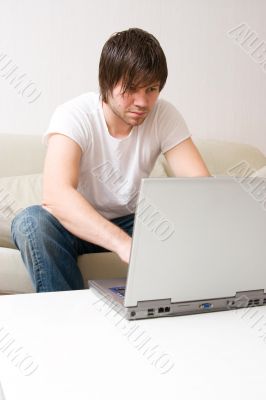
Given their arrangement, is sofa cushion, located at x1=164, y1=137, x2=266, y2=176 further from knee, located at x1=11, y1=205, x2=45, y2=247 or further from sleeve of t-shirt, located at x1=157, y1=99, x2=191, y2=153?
knee, located at x1=11, y1=205, x2=45, y2=247

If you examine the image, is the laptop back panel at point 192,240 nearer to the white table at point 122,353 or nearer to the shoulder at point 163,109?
the white table at point 122,353

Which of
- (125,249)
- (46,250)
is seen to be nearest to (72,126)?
(46,250)

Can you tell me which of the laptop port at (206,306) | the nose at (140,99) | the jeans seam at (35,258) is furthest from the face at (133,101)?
the laptop port at (206,306)

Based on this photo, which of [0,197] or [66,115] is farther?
[0,197]

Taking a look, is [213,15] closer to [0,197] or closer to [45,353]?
[0,197]

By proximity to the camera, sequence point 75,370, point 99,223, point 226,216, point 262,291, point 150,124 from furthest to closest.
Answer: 1. point 150,124
2. point 99,223
3. point 262,291
4. point 226,216
5. point 75,370

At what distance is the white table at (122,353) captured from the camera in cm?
67

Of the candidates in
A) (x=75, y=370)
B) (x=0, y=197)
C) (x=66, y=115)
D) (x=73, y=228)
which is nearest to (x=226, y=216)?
(x=75, y=370)

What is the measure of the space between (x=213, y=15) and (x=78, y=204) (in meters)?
1.66

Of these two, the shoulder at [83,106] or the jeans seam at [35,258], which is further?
the shoulder at [83,106]

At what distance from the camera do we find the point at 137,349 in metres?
0.80

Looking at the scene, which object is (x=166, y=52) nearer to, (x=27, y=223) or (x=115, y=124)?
(x=115, y=124)

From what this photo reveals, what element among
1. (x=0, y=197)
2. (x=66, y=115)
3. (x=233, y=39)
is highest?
(x=233, y=39)

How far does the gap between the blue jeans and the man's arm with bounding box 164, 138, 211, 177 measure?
0.38 m
